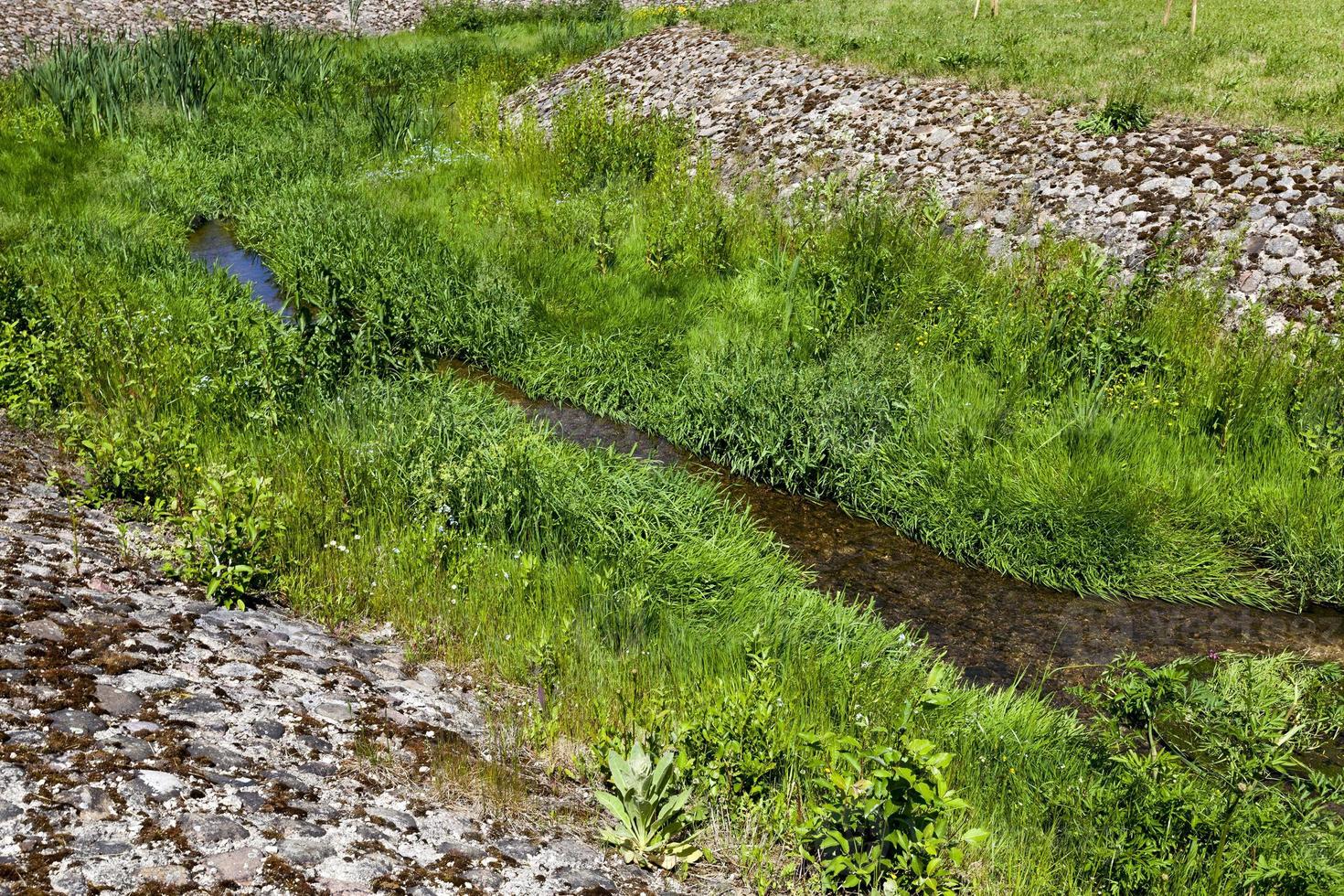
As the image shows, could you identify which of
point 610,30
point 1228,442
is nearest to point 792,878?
point 1228,442

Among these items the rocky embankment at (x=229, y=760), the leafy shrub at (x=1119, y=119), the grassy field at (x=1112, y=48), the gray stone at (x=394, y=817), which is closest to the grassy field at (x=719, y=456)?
the rocky embankment at (x=229, y=760)

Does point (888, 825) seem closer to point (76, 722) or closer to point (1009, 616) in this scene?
point (76, 722)

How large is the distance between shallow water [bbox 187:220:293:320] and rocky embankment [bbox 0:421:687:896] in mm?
6827

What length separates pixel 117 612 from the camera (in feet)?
13.5

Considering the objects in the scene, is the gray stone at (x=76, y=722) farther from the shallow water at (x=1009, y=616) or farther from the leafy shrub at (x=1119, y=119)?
the leafy shrub at (x=1119, y=119)

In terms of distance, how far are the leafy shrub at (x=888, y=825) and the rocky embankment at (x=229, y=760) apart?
0.60 metres

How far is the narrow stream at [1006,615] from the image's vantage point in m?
6.22

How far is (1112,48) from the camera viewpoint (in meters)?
14.6

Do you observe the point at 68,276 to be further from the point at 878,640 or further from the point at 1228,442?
the point at 1228,442

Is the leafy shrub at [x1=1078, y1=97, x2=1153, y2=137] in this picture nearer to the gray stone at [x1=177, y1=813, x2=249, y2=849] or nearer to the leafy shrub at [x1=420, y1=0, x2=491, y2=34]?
the gray stone at [x1=177, y1=813, x2=249, y2=849]

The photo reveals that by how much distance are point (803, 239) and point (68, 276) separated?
24.3 feet

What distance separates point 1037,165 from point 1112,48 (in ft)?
16.7

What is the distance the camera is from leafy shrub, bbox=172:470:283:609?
4602 mm

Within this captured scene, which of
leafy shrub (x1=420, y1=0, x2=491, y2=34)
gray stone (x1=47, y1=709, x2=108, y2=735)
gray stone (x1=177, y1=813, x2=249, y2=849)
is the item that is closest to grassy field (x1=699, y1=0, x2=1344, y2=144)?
leafy shrub (x1=420, y1=0, x2=491, y2=34)
